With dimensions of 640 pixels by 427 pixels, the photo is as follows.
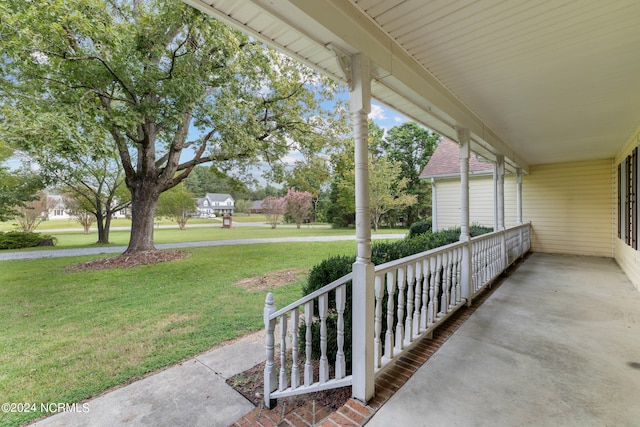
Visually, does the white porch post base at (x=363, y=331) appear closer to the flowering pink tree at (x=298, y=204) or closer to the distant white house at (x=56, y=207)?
the distant white house at (x=56, y=207)

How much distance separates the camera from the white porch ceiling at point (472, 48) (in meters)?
1.69

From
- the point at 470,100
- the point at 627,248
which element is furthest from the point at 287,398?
the point at 627,248

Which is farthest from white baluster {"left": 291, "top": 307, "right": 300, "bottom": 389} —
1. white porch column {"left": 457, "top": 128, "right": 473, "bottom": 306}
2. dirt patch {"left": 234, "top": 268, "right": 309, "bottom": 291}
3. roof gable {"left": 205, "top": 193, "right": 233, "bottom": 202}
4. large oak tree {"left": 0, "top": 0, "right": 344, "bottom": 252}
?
roof gable {"left": 205, "top": 193, "right": 233, "bottom": 202}

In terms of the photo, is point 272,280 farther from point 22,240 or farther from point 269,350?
point 22,240

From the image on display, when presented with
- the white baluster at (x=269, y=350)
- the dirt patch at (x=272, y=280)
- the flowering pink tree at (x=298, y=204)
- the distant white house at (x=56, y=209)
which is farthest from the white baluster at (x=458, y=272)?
the flowering pink tree at (x=298, y=204)

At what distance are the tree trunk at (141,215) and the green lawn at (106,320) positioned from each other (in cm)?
162

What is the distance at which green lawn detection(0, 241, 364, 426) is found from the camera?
2783 mm

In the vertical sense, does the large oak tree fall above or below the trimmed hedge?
above

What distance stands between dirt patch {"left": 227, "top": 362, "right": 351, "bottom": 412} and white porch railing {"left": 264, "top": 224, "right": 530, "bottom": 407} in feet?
0.43

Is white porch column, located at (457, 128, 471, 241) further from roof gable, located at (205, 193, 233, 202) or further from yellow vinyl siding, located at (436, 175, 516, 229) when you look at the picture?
roof gable, located at (205, 193, 233, 202)

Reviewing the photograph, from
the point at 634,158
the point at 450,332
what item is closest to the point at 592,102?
the point at 634,158

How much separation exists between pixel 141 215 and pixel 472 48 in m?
10.0

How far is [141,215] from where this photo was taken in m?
9.05

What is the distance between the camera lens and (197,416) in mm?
2113
